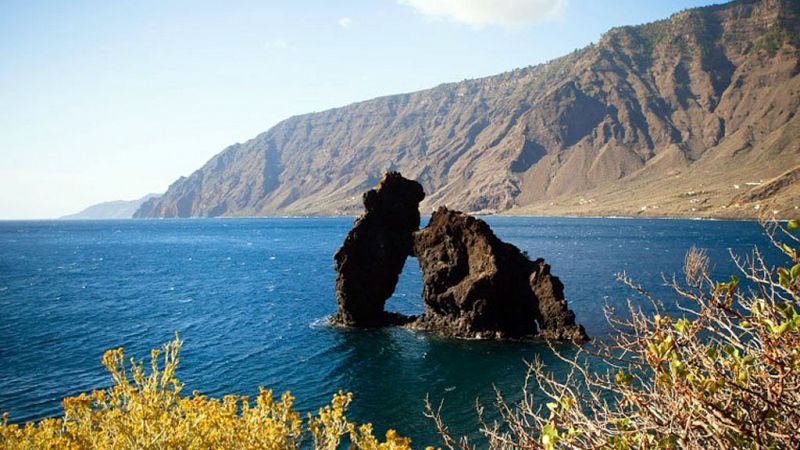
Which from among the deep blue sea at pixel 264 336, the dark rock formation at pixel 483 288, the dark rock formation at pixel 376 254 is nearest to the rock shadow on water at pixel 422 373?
the deep blue sea at pixel 264 336

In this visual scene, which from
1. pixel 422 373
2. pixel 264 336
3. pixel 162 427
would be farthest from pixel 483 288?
pixel 162 427

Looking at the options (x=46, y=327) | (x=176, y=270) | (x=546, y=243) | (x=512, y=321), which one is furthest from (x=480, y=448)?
(x=546, y=243)

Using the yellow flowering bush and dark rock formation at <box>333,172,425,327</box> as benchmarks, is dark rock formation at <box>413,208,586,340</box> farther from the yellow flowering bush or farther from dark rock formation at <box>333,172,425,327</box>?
the yellow flowering bush

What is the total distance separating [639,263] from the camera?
77.4 m

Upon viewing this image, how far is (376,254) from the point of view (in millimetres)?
47531

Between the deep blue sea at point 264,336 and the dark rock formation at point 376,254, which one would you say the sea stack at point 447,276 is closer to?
the dark rock formation at point 376,254

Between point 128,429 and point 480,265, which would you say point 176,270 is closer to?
point 480,265

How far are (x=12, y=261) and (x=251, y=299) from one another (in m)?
72.6

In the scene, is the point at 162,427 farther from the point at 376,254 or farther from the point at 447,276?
the point at 376,254

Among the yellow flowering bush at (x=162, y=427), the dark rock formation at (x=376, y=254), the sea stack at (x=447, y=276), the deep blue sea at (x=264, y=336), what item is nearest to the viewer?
the yellow flowering bush at (x=162, y=427)

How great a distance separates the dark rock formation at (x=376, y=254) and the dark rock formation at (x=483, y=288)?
11.8 ft

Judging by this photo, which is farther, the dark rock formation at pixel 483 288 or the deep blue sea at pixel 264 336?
the dark rock formation at pixel 483 288

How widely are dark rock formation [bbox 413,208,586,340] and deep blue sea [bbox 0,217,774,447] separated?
→ 2599 millimetres

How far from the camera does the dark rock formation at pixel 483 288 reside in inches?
1571
